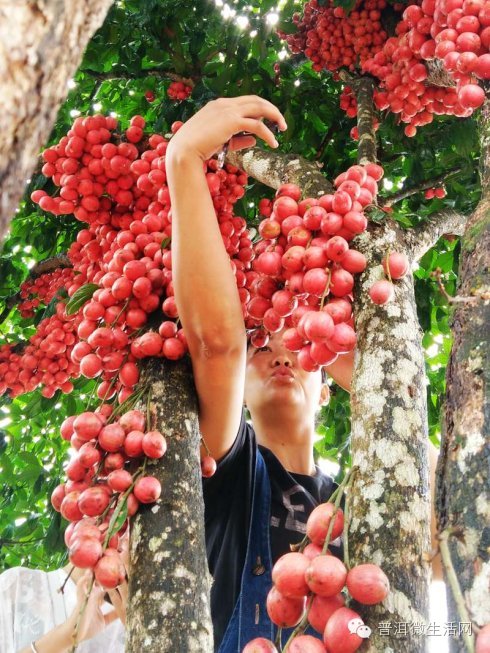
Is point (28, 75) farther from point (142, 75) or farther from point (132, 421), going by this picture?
point (142, 75)

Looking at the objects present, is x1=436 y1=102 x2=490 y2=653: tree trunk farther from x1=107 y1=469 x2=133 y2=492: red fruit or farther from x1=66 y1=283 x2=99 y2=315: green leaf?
x1=66 y1=283 x2=99 y2=315: green leaf

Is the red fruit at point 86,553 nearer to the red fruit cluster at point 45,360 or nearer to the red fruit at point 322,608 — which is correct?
the red fruit at point 322,608

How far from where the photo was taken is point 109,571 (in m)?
1.50

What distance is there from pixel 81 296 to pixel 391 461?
61.9 inches

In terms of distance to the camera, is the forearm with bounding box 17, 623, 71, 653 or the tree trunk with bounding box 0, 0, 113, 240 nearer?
the tree trunk with bounding box 0, 0, 113, 240

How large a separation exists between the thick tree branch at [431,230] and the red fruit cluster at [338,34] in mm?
990

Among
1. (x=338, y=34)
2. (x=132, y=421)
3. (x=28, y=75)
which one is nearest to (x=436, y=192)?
(x=338, y=34)

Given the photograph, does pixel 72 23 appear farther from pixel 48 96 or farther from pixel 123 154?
pixel 123 154

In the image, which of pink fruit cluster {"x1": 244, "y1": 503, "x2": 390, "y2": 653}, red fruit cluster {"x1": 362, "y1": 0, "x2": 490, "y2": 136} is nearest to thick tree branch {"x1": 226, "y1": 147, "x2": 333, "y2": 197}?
Answer: red fruit cluster {"x1": 362, "y1": 0, "x2": 490, "y2": 136}

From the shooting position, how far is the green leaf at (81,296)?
7.92ft

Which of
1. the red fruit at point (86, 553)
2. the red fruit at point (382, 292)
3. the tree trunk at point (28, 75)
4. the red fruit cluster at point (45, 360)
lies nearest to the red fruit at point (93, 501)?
the red fruit at point (86, 553)

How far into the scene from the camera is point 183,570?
1.40m

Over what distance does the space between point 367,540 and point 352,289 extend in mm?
734

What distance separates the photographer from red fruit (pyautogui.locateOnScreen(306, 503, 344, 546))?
1237mm
